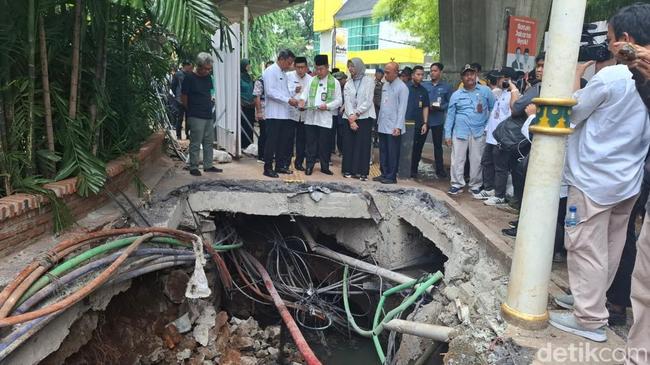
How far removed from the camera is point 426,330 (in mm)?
3391

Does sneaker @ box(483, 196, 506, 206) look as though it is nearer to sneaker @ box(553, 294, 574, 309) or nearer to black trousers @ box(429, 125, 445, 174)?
black trousers @ box(429, 125, 445, 174)

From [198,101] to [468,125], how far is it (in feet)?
11.0

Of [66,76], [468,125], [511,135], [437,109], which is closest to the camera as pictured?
[66,76]

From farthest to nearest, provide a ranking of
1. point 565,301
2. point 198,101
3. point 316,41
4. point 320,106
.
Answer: point 316,41, point 320,106, point 198,101, point 565,301

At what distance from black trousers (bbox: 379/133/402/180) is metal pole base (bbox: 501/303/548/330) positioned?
3.51 metres

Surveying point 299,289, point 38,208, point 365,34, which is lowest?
point 299,289

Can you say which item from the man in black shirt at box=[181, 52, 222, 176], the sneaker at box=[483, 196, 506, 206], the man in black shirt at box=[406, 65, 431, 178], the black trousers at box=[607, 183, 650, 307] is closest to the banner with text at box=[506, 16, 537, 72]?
the man in black shirt at box=[406, 65, 431, 178]

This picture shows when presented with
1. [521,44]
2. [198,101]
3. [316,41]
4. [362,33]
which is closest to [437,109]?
[521,44]

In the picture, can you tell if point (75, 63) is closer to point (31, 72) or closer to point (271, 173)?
point (31, 72)

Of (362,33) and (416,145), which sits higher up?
(362,33)

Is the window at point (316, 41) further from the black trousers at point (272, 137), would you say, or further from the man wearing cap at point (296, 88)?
the black trousers at point (272, 137)

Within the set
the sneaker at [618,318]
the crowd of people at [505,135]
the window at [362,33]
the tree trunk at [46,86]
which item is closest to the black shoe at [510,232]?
the crowd of people at [505,135]

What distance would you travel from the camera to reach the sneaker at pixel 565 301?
3.10 meters

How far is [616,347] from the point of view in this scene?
266 cm
